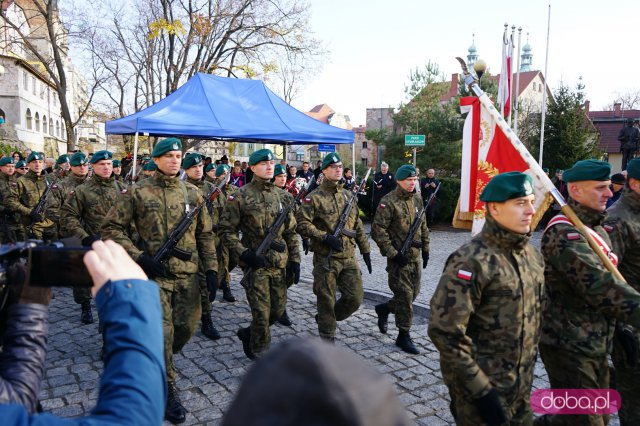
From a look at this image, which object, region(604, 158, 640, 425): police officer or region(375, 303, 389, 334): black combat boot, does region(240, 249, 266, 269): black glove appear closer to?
region(375, 303, 389, 334): black combat boot

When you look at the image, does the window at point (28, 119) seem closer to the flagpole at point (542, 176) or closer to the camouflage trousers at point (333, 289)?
the camouflage trousers at point (333, 289)

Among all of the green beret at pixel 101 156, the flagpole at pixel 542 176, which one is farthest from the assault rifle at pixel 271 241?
the green beret at pixel 101 156

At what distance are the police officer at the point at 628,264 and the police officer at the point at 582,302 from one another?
36 cm

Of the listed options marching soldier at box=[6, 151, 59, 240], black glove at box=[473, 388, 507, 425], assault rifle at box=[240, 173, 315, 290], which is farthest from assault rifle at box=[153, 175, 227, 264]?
marching soldier at box=[6, 151, 59, 240]

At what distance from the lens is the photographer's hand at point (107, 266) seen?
119cm

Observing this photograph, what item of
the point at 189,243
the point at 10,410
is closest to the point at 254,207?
the point at 189,243

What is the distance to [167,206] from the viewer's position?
455 centimetres

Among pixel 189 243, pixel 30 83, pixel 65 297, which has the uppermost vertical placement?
pixel 30 83

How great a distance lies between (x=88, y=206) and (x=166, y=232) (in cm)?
274

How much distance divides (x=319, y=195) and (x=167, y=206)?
2065 millimetres

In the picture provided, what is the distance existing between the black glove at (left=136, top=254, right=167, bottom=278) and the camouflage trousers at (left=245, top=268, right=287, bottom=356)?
1.34 metres

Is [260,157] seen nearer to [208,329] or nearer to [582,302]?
[208,329]

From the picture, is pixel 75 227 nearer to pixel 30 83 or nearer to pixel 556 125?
pixel 556 125

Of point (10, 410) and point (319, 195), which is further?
point (319, 195)
